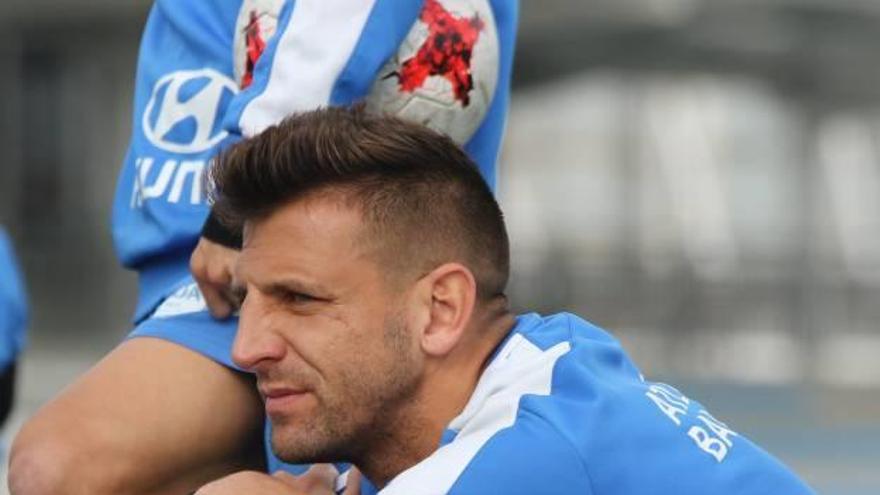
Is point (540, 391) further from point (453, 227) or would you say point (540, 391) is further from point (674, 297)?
point (674, 297)

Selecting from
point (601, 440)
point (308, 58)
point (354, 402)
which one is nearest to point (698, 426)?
point (601, 440)

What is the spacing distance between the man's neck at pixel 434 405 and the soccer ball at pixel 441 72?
794mm

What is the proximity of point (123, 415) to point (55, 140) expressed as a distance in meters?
20.9

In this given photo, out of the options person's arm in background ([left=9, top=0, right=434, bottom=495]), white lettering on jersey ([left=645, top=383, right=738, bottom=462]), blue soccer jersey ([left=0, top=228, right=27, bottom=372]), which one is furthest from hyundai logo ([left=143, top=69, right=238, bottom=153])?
blue soccer jersey ([left=0, top=228, right=27, bottom=372])

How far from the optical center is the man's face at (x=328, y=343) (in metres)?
2.79

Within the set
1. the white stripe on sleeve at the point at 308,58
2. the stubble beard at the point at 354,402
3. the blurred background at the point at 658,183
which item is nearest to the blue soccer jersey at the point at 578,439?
the stubble beard at the point at 354,402

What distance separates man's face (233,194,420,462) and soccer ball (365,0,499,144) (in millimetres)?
797

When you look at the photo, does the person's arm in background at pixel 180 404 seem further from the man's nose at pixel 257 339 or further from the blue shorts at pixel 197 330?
the man's nose at pixel 257 339

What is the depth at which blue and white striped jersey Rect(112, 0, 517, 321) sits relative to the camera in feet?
11.2

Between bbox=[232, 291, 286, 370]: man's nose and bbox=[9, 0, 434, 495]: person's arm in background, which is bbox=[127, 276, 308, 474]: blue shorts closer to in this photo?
bbox=[9, 0, 434, 495]: person's arm in background

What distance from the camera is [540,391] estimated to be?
2695 millimetres

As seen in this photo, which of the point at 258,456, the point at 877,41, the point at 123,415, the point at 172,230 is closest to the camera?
the point at 123,415

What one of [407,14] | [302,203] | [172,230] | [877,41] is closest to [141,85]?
[172,230]

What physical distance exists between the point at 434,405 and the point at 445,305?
0.49 ft
